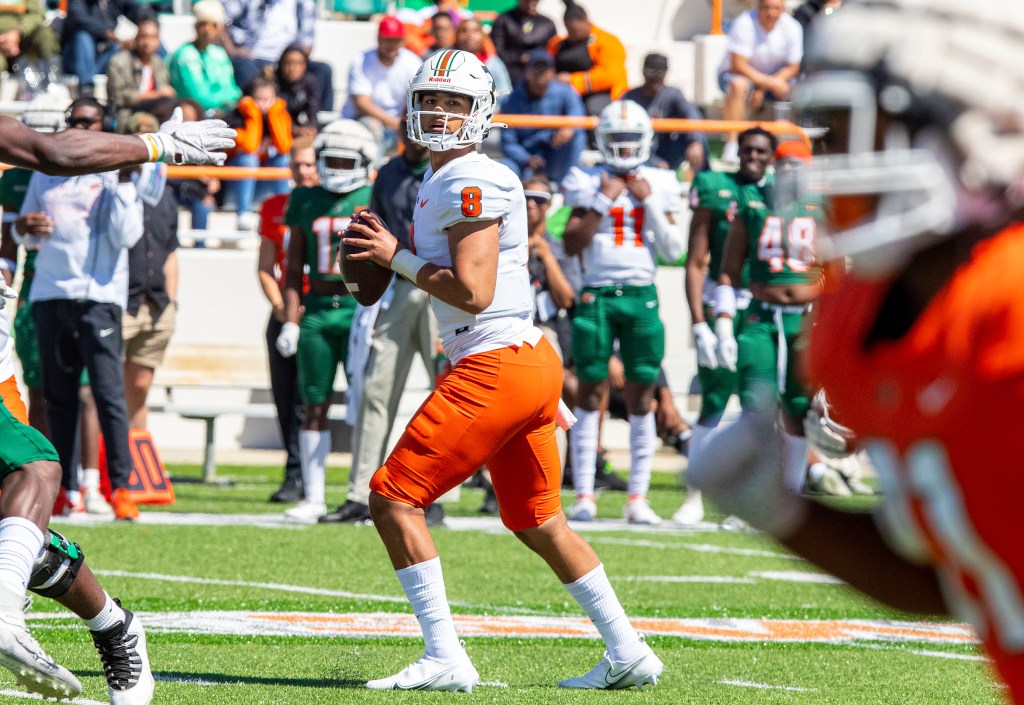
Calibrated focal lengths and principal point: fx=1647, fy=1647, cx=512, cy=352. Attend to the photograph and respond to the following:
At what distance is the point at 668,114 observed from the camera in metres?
14.2

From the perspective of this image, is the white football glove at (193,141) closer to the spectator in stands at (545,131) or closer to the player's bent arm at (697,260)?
the player's bent arm at (697,260)

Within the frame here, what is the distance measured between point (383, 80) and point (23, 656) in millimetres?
10582

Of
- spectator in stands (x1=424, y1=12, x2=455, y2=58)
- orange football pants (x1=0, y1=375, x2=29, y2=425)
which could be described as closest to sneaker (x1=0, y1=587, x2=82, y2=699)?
orange football pants (x1=0, y1=375, x2=29, y2=425)

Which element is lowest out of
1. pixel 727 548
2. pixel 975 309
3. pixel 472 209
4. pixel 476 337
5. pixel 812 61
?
pixel 727 548

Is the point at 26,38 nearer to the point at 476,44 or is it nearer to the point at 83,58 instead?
the point at 83,58

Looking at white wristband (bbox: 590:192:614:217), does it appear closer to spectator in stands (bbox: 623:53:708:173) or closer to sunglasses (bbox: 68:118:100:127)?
sunglasses (bbox: 68:118:100:127)

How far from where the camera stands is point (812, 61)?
193 cm

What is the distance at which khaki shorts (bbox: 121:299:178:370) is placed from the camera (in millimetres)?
9992

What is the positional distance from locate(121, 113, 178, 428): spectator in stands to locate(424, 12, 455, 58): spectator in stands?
4.49m

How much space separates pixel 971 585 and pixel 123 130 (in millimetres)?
8625

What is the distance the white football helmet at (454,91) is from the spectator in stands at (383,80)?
7.77m

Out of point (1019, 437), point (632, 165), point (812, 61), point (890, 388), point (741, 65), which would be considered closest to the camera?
point (1019, 437)

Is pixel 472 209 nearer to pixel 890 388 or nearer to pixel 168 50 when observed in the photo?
pixel 890 388

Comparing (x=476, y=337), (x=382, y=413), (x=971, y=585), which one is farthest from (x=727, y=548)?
(x=971, y=585)
